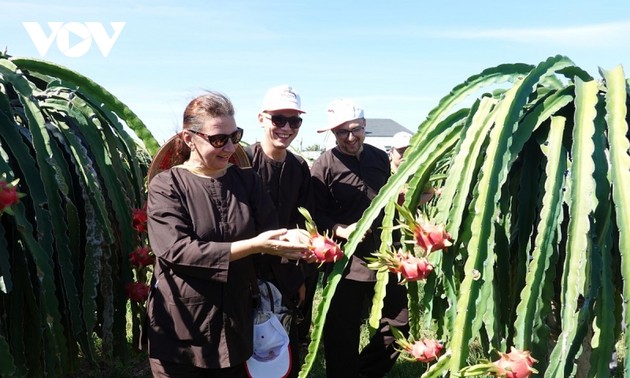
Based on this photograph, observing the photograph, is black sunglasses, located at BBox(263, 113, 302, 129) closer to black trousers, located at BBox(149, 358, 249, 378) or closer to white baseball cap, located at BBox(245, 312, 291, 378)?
white baseball cap, located at BBox(245, 312, 291, 378)

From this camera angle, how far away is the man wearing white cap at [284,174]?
2.82 meters

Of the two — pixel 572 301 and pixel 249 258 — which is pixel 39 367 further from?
pixel 572 301

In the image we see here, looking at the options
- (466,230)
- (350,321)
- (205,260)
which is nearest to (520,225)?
(466,230)

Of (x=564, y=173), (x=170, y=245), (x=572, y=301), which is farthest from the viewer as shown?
(x=170, y=245)

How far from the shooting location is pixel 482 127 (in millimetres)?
1804

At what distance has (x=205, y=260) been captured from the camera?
7.04 ft

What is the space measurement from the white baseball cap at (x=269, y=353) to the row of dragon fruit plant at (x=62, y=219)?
0.48 m

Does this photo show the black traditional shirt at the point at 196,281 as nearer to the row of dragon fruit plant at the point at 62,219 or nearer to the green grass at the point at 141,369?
the row of dragon fruit plant at the point at 62,219

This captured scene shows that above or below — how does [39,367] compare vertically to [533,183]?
below

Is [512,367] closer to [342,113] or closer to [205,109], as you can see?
[205,109]

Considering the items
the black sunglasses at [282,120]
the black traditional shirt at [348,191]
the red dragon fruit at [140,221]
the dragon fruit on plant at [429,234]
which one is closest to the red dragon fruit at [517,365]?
the dragon fruit on plant at [429,234]

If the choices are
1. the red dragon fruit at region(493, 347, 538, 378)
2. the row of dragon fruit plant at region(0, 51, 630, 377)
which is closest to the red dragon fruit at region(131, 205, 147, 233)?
the row of dragon fruit plant at region(0, 51, 630, 377)

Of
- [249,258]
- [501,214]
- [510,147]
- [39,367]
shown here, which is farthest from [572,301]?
[39,367]

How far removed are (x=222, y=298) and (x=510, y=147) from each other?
3.63 feet
